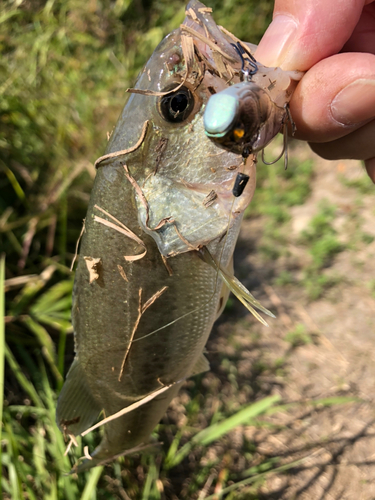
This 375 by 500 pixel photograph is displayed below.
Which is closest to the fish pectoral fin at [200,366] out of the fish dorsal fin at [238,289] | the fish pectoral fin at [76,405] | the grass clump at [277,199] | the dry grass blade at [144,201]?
the fish pectoral fin at [76,405]

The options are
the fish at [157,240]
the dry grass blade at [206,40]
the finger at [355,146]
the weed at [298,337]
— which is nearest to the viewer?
the dry grass blade at [206,40]

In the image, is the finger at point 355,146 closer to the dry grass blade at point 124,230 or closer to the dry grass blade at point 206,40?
the dry grass blade at point 206,40

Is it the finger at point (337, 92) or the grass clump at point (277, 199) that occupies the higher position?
the finger at point (337, 92)

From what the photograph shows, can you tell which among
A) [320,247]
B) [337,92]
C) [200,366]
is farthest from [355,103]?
[320,247]

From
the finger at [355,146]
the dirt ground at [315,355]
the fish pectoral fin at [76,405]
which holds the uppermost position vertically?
the finger at [355,146]

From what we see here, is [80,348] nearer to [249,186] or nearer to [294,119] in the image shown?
[249,186]

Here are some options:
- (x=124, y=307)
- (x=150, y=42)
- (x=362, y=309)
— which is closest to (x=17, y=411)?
(x=124, y=307)
